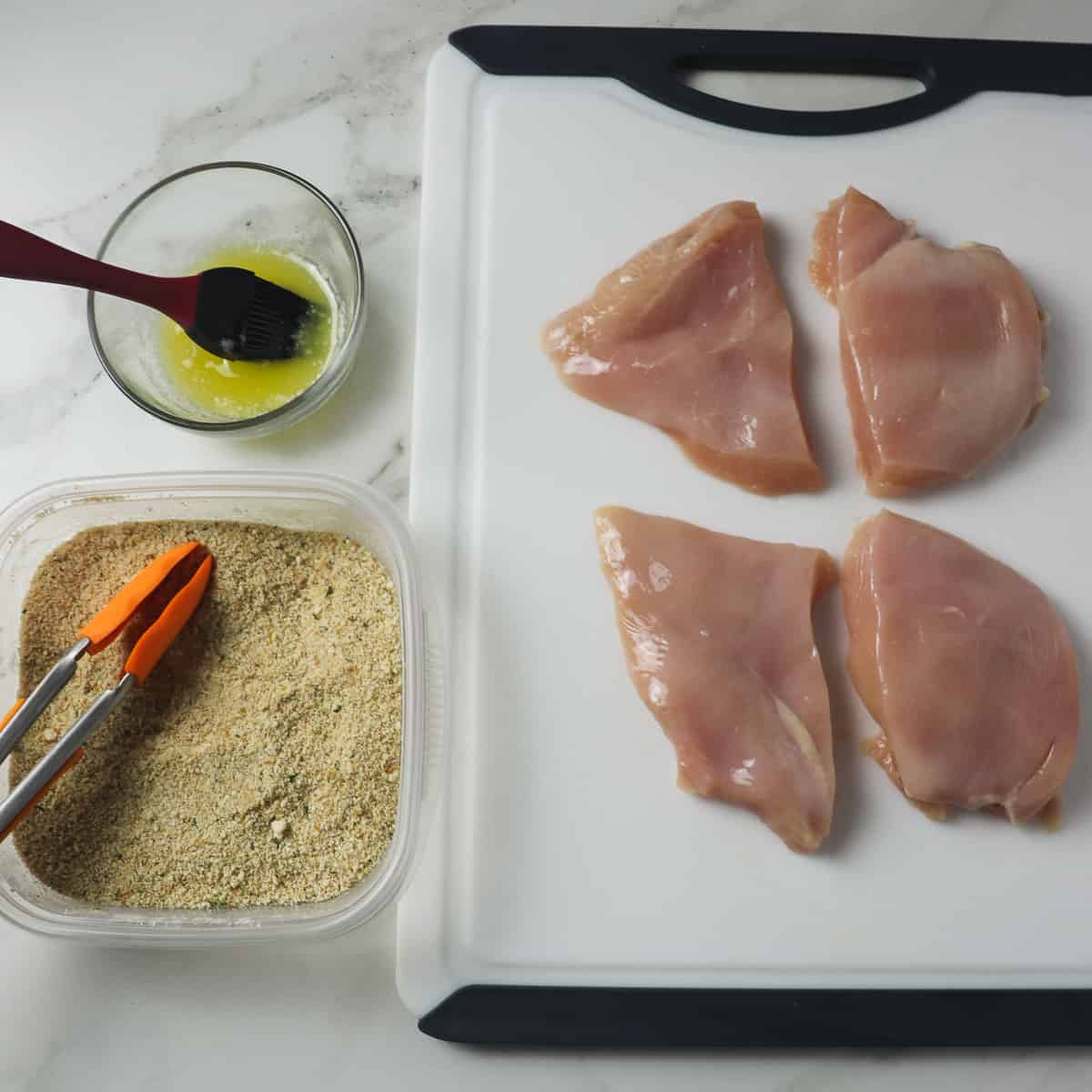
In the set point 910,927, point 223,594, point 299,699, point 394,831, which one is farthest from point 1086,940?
point 223,594

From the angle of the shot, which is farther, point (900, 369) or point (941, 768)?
point (900, 369)

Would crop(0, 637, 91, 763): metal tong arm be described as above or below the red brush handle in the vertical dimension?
below

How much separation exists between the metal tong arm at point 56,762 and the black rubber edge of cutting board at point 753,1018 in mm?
506

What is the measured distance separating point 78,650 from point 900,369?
3.51 ft

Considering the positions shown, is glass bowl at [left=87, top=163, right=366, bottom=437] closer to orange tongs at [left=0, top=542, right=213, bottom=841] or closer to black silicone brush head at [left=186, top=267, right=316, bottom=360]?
black silicone brush head at [left=186, top=267, right=316, bottom=360]

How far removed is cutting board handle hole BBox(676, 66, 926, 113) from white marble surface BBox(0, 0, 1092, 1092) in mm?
102

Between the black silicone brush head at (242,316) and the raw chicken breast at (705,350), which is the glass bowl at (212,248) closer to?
the black silicone brush head at (242,316)

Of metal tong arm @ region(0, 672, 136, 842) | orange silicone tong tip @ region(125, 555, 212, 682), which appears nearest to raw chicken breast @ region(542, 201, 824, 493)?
orange silicone tong tip @ region(125, 555, 212, 682)

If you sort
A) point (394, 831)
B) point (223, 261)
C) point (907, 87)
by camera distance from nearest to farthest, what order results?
1. point (394, 831)
2. point (223, 261)
3. point (907, 87)

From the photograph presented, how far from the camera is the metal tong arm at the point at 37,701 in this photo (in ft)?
3.62

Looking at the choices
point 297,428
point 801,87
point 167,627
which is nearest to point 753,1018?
point 167,627

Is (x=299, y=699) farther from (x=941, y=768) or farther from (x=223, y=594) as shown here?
(x=941, y=768)

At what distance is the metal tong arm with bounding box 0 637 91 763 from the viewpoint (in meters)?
1.10

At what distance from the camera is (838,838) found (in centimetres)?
122
